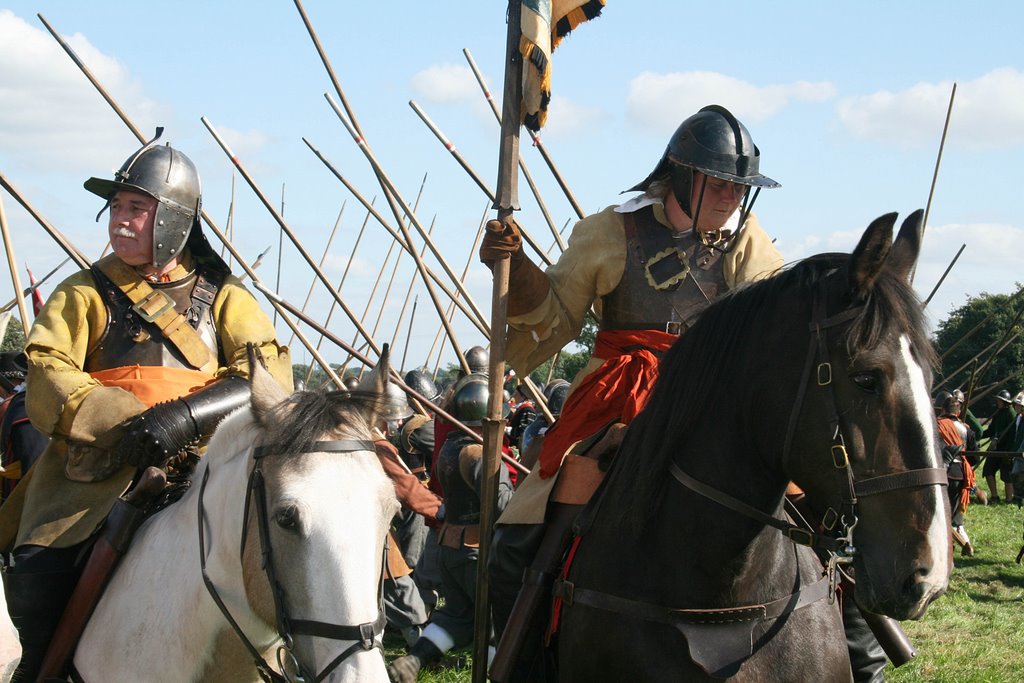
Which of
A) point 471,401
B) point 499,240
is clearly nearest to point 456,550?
point 471,401

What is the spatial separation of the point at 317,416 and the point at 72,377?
139cm

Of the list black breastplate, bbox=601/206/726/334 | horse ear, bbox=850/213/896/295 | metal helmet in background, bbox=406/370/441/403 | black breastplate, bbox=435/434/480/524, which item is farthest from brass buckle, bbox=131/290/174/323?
metal helmet in background, bbox=406/370/441/403

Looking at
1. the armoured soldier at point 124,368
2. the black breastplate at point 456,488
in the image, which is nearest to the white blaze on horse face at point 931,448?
the armoured soldier at point 124,368

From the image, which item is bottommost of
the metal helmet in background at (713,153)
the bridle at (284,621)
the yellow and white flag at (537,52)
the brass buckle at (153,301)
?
the bridle at (284,621)

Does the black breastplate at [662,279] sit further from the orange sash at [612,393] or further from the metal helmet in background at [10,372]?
the metal helmet in background at [10,372]

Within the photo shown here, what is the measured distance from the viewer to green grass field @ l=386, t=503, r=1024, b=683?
7922mm

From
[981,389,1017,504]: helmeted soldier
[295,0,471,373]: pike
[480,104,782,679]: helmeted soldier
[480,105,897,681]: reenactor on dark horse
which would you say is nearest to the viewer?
[480,105,897,681]: reenactor on dark horse

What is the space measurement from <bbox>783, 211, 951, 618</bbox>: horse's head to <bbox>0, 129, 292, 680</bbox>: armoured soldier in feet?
6.59

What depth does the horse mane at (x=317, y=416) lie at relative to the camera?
3074 mm

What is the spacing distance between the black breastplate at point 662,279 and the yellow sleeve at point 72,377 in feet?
6.53

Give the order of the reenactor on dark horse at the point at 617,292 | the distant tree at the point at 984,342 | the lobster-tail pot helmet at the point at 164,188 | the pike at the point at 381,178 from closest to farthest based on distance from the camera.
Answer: the reenactor on dark horse at the point at 617,292
the lobster-tail pot helmet at the point at 164,188
the pike at the point at 381,178
the distant tree at the point at 984,342

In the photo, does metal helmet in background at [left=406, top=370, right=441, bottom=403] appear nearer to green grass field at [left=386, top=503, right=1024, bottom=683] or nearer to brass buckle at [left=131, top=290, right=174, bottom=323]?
green grass field at [left=386, top=503, right=1024, bottom=683]

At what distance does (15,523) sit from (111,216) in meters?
1.32

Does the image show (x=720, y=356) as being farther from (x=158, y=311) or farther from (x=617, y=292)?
(x=158, y=311)
